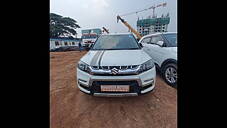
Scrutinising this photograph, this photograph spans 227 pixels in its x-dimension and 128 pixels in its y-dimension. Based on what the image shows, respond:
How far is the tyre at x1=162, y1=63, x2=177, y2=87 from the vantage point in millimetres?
2951

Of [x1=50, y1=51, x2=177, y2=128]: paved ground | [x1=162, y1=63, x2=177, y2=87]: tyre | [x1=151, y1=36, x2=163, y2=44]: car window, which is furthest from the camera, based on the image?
[x1=151, y1=36, x2=163, y2=44]: car window

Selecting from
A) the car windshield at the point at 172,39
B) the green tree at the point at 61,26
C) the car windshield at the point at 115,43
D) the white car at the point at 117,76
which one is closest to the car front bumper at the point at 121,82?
the white car at the point at 117,76

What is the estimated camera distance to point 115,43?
9.80ft

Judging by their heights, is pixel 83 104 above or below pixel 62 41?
below

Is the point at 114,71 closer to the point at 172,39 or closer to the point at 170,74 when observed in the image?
the point at 170,74

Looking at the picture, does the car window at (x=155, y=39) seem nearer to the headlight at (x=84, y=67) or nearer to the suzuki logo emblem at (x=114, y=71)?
the suzuki logo emblem at (x=114, y=71)

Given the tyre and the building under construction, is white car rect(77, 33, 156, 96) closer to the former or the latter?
the tyre

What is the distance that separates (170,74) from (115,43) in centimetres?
187

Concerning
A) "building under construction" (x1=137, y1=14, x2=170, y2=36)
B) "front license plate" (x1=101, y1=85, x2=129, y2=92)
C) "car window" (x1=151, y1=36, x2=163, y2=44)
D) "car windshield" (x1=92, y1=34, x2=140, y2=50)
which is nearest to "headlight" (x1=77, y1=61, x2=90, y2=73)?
"front license plate" (x1=101, y1=85, x2=129, y2=92)

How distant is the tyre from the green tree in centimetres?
2860
